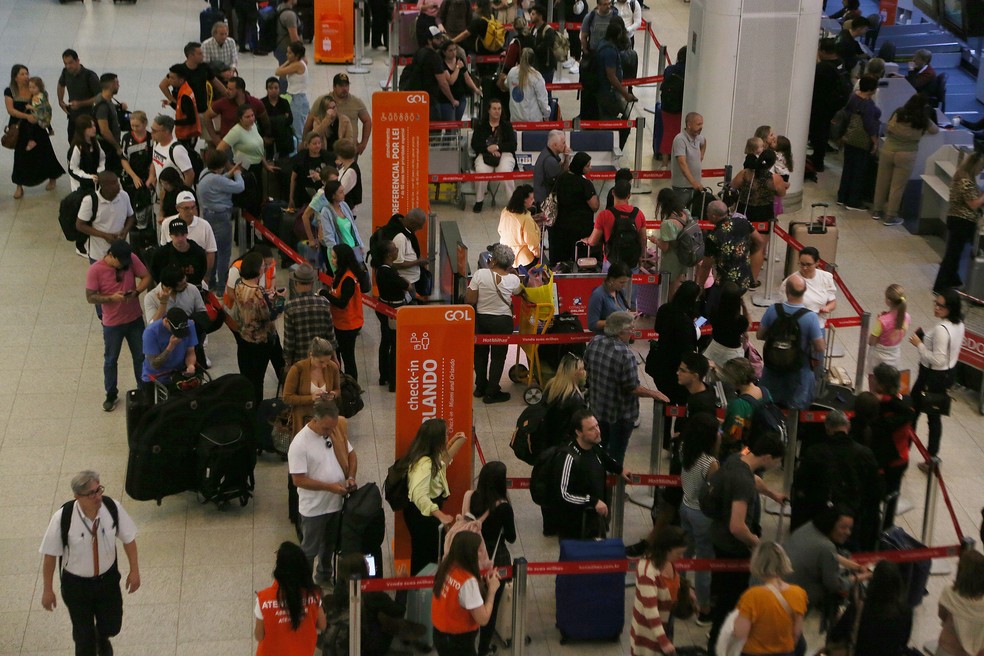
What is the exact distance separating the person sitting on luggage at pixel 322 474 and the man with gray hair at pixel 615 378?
1.94m

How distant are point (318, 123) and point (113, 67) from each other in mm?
8345

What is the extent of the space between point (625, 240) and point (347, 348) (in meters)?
2.61

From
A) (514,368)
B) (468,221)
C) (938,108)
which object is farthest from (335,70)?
(514,368)

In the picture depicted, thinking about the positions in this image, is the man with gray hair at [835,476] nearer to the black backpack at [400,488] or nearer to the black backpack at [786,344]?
the black backpack at [786,344]

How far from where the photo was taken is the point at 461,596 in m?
6.99

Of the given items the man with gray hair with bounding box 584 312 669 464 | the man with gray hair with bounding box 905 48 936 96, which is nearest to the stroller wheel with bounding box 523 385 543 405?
the man with gray hair with bounding box 584 312 669 464

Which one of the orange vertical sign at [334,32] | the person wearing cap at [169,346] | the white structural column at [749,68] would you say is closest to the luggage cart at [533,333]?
the person wearing cap at [169,346]

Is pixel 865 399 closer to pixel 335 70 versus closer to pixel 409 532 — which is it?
pixel 409 532

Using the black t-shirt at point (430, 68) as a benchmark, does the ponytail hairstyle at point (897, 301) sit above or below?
below

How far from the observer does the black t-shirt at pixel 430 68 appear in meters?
15.8

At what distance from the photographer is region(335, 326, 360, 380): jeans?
35.3 ft

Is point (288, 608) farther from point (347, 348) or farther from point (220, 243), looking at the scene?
point (220, 243)

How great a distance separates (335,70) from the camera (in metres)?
20.5

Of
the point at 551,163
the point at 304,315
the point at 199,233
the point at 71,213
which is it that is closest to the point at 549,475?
the point at 304,315
